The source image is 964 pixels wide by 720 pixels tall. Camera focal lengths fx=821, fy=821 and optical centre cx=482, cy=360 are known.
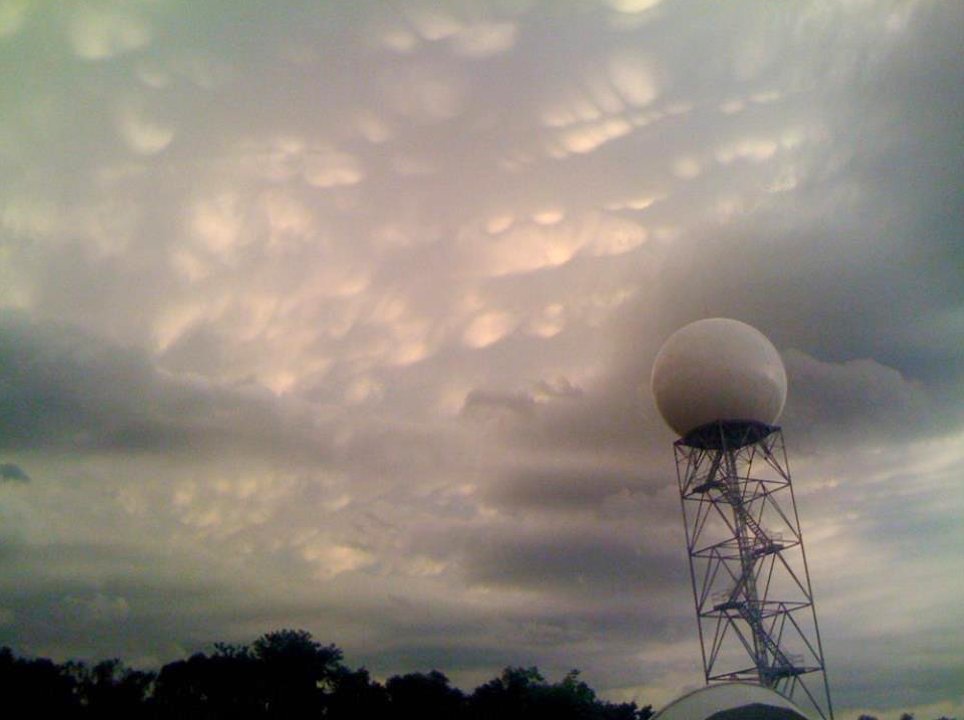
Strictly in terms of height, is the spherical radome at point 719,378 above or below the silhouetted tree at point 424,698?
above

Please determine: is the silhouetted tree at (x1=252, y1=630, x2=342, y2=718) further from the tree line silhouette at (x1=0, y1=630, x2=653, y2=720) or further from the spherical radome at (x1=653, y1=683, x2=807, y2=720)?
the spherical radome at (x1=653, y1=683, x2=807, y2=720)

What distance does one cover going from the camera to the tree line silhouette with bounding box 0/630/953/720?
56.6m

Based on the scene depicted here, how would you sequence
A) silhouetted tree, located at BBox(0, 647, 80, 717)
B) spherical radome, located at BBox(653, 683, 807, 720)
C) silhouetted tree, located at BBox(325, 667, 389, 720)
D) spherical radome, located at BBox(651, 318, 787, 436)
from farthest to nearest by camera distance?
silhouetted tree, located at BBox(325, 667, 389, 720) < silhouetted tree, located at BBox(0, 647, 80, 717) < spherical radome, located at BBox(651, 318, 787, 436) < spherical radome, located at BBox(653, 683, 807, 720)

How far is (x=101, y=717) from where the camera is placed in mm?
54375

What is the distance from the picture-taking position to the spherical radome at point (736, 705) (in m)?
27.0

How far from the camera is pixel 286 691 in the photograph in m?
60.1

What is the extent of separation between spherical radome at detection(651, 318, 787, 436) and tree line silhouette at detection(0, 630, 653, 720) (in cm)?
3316

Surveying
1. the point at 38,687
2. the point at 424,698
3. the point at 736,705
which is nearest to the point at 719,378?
the point at 736,705

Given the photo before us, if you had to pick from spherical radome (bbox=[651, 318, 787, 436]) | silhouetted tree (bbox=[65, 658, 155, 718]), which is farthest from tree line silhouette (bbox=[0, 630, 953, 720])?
spherical radome (bbox=[651, 318, 787, 436])

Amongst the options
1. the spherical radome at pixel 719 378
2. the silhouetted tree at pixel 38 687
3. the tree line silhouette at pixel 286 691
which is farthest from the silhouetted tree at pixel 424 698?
the spherical radome at pixel 719 378

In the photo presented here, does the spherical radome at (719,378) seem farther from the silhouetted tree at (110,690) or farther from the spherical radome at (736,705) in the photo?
the silhouetted tree at (110,690)

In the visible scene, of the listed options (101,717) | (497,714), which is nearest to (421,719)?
(497,714)

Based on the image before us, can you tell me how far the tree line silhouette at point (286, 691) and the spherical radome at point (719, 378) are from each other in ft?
109

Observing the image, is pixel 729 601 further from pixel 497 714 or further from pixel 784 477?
pixel 497 714
